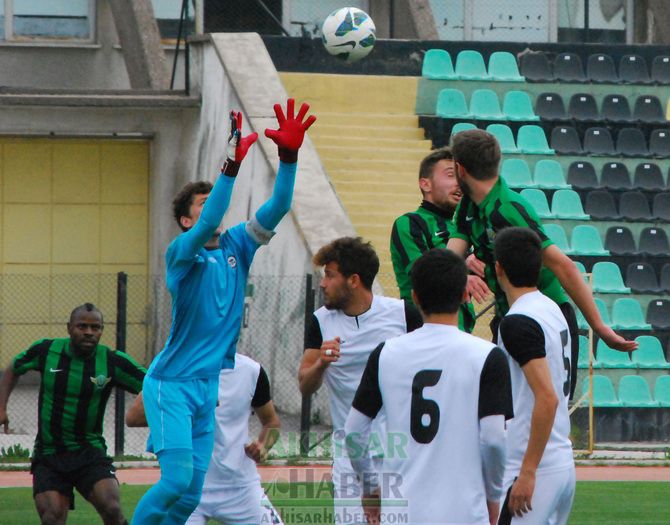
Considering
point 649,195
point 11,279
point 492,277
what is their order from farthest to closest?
point 11,279 < point 649,195 < point 492,277

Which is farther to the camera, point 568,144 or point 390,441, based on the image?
point 568,144

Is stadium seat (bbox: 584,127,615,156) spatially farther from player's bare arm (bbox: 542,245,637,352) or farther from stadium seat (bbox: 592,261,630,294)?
player's bare arm (bbox: 542,245,637,352)

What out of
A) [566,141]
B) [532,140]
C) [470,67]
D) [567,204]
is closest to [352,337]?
[567,204]

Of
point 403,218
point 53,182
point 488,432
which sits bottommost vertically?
point 488,432

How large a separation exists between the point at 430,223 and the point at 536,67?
45.0 ft

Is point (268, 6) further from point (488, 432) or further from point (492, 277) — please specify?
point (488, 432)

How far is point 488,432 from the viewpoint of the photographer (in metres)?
5.34

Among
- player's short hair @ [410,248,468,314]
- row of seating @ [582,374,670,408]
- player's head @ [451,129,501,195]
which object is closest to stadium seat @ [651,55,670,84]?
row of seating @ [582,374,670,408]

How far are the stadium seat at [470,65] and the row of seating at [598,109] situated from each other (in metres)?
0.97

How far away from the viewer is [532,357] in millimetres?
5879

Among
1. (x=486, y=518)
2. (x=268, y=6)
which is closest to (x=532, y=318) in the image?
(x=486, y=518)

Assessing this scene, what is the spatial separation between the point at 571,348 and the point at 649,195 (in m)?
13.3

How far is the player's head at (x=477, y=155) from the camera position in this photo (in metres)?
6.75

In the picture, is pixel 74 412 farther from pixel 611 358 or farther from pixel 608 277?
pixel 608 277
